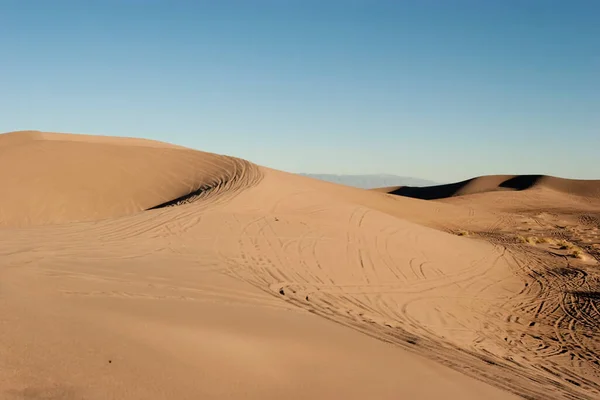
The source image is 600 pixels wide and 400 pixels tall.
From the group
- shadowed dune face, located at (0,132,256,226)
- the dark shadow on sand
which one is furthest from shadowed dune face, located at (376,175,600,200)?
shadowed dune face, located at (0,132,256,226)

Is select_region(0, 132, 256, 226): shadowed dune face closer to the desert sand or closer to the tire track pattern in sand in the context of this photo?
the desert sand

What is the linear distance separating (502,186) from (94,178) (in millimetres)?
55088

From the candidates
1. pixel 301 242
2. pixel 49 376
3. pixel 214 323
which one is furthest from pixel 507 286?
pixel 49 376

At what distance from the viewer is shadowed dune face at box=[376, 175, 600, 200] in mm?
55656

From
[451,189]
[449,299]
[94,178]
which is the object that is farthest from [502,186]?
[449,299]

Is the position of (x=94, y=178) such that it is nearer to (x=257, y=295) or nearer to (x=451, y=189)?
(x=257, y=295)

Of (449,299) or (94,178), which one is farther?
(94,178)

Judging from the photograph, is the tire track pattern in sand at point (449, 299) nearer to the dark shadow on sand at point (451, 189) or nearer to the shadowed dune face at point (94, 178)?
the shadowed dune face at point (94, 178)

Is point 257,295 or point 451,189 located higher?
point 451,189

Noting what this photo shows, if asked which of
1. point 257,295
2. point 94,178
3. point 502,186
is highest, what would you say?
point 502,186

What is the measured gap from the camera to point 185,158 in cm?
2517

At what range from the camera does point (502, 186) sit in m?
64.2

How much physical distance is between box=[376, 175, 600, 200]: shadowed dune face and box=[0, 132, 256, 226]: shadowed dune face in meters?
41.1

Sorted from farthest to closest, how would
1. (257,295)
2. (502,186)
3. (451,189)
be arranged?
(451,189) → (502,186) → (257,295)
